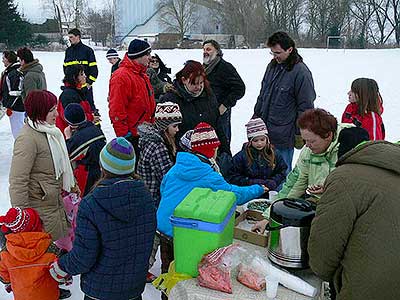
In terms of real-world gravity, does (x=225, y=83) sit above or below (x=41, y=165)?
above

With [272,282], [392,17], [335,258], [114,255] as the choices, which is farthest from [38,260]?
[392,17]

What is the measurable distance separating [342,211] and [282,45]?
104 inches

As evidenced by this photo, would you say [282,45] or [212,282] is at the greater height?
[282,45]

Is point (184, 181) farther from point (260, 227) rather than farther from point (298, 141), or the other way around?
point (298, 141)

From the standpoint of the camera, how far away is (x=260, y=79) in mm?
15609

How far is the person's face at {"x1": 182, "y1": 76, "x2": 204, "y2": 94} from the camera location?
12.4ft

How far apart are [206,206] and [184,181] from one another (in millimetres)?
546

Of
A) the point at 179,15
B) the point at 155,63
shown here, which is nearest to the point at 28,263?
the point at 155,63

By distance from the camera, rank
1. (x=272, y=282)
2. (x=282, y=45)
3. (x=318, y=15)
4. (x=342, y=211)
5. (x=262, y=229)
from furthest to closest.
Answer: (x=318, y=15) → (x=282, y=45) → (x=262, y=229) → (x=272, y=282) → (x=342, y=211)

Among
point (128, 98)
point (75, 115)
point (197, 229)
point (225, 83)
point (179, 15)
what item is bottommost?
point (197, 229)

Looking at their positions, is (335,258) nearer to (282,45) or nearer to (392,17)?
(282,45)

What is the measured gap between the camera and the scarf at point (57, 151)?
3035mm

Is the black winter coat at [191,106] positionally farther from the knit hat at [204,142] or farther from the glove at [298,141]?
the knit hat at [204,142]

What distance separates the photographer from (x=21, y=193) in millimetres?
2865
